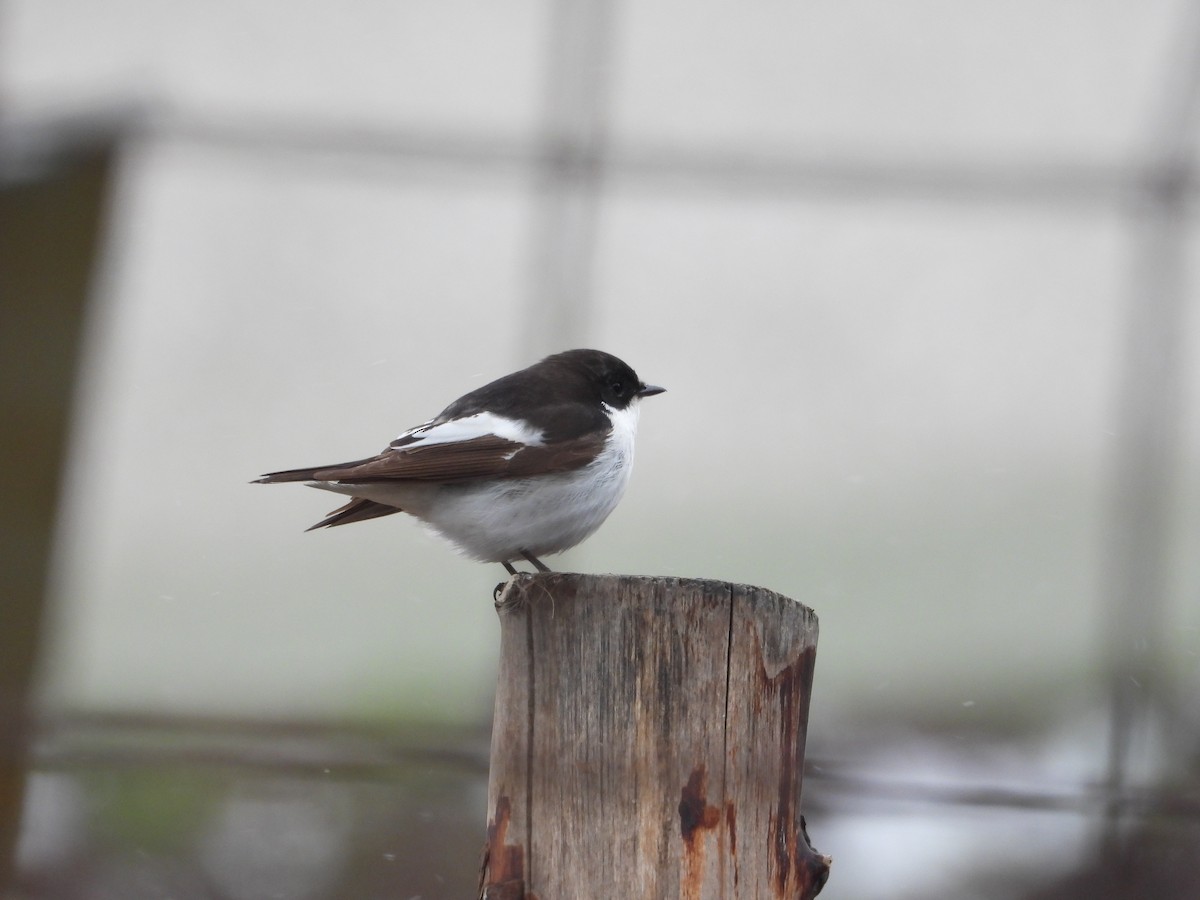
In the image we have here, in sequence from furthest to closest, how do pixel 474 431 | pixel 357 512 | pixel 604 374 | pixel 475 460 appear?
pixel 604 374, pixel 357 512, pixel 474 431, pixel 475 460

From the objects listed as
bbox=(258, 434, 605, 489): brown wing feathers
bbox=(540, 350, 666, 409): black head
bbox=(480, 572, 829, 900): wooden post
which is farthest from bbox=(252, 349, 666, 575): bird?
bbox=(480, 572, 829, 900): wooden post

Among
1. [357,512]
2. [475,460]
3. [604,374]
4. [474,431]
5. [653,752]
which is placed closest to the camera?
[653,752]

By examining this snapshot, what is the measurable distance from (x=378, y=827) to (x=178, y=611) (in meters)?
1.54

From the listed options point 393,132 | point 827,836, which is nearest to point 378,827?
point 827,836

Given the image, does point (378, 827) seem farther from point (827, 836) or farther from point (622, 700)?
point (622, 700)

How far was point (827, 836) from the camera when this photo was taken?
6.25 meters

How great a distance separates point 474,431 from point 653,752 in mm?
1566

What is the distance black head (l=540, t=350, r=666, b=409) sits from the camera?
14.9 ft

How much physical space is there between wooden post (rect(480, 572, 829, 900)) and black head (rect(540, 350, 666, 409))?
191 centimetres

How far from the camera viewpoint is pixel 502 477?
3793 mm

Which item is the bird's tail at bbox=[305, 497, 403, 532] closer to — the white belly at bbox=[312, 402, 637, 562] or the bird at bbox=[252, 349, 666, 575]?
the bird at bbox=[252, 349, 666, 575]

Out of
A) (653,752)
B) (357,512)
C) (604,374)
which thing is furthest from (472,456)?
(653,752)

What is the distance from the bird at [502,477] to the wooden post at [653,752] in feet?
3.63

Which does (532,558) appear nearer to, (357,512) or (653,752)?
(357,512)
